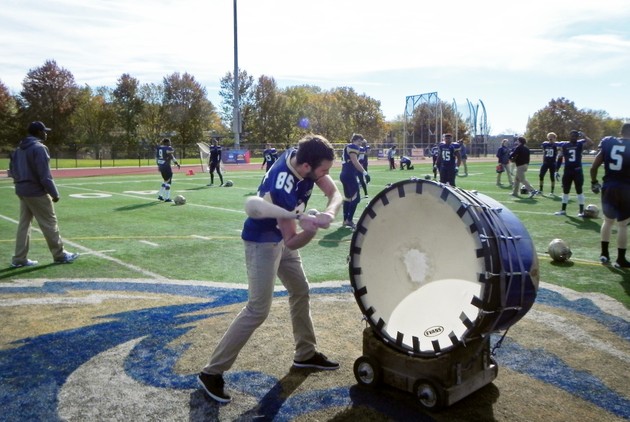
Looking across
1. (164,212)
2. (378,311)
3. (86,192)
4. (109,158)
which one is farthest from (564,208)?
(109,158)

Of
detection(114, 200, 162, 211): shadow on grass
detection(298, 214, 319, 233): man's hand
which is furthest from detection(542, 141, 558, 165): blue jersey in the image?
detection(298, 214, 319, 233): man's hand

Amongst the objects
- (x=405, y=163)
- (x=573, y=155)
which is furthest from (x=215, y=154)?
(x=405, y=163)

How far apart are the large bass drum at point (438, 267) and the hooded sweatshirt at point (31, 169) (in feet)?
19.6

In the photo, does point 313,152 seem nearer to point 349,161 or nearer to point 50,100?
point 349,161

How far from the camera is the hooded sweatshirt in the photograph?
26.2 ft

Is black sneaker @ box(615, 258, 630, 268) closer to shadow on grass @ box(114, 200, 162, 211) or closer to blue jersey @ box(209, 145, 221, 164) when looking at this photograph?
shadow on grass @ box(114, 200, 162, 211)

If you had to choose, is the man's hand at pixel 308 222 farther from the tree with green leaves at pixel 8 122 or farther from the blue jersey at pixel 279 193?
the tree with green leaves at pixel 8 122

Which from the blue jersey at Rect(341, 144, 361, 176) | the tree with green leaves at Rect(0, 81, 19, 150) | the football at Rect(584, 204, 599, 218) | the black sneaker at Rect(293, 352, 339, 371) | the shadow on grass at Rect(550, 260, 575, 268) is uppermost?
the tree with green leaves at Rect(0, 81, 19, 150)

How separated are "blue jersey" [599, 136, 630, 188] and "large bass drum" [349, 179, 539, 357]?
4865 mm

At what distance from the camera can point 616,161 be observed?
761 cm

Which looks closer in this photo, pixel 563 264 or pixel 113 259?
pixel 563 264

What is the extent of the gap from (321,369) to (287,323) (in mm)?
1169

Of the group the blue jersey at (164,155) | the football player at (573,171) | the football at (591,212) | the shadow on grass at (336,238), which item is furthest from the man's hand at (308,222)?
the blue jersey at (164,155)

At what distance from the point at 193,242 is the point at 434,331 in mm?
7240
